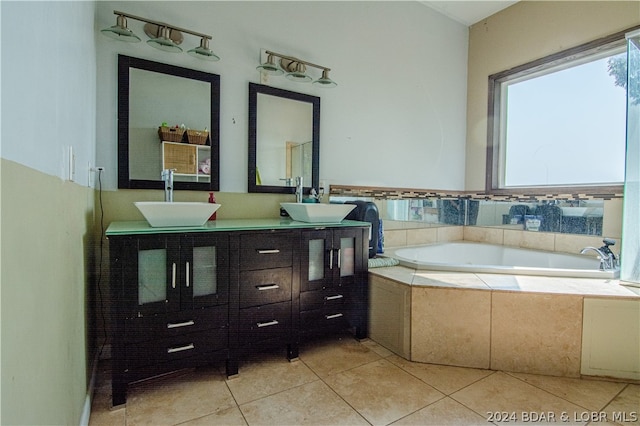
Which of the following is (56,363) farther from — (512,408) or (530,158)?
(530,158)

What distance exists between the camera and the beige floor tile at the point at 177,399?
146cm

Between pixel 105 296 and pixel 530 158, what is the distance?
3.79 meters

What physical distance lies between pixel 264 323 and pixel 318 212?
0.76 meters

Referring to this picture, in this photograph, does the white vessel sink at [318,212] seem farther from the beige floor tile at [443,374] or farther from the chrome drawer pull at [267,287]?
the beige floor tile at [443,374]

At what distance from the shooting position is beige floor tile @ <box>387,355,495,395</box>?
1.72 m

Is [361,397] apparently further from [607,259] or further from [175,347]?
[607,259]

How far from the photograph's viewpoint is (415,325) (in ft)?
6.39

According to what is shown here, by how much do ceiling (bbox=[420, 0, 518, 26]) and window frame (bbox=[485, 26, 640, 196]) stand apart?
0.64 meters

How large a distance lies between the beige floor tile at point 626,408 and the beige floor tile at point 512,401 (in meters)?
0.12

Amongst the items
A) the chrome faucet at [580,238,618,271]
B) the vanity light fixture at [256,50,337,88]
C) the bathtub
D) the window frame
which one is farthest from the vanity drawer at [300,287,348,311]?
the window frame

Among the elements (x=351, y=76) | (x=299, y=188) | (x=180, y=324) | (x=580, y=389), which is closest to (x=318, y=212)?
(x=299, y=188)

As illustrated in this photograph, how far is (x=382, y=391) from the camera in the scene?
1662 mm

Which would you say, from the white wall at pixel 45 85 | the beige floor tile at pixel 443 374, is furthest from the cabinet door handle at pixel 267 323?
the white wall at pixel 45 85

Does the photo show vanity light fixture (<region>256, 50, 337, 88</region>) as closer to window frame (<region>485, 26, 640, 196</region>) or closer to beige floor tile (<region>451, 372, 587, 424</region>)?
window frame (<region>485, 26, 640, 196</region>)
